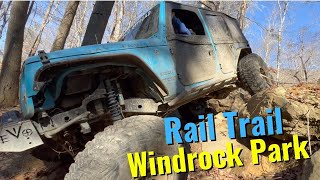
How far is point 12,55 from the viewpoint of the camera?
6879mm

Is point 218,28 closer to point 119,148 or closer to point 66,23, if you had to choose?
point 119,148

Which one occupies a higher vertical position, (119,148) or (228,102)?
(228,102)

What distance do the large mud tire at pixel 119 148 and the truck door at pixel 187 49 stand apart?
81cm

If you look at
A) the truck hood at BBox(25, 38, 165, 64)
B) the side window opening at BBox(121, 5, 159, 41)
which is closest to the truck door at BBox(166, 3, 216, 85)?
the side window opening at BBox(121, 5, 159, 41)

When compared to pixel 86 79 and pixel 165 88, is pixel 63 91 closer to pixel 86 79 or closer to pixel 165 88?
pixel 86 79

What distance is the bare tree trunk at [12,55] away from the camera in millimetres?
6777

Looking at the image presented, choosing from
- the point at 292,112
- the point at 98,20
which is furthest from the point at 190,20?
the point at 98,20

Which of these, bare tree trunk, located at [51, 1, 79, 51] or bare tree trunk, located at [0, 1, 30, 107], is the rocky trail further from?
bare tree trunk, located at [51, 1, 79, 51]

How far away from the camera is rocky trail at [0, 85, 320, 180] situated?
3658 millimetres

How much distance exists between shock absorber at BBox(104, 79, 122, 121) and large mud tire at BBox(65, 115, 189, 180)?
0.43 feet

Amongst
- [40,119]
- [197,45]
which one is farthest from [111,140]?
[197,45]

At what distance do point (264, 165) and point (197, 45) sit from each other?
6.05 feet

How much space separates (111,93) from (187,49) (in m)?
1.25

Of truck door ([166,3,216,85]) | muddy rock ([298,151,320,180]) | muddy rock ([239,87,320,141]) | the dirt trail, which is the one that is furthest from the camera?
the dirt trail
